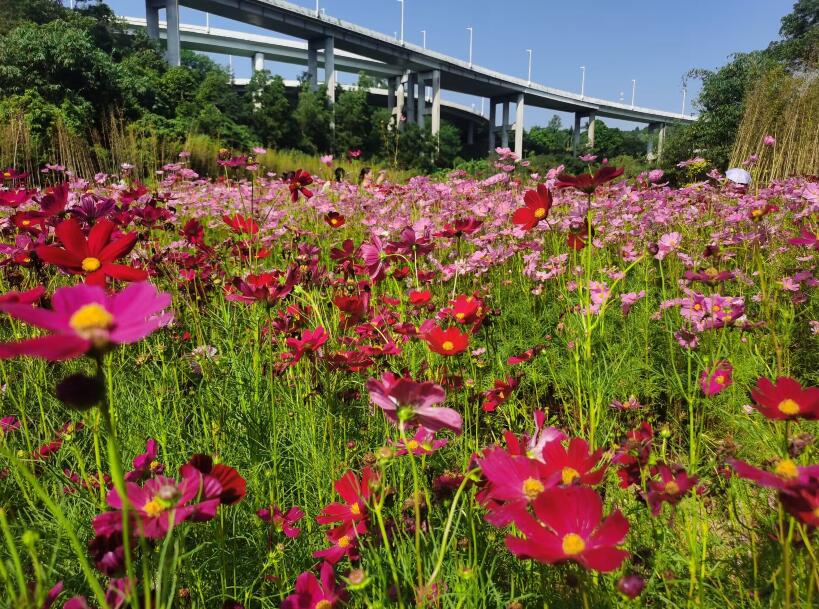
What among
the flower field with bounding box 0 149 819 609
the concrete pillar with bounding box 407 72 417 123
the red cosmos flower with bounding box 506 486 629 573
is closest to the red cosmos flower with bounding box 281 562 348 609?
the flower field with bounding box 0 149 819 609

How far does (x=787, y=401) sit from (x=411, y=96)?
112 ft

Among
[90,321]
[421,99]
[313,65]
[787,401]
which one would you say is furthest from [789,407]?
[421,99]

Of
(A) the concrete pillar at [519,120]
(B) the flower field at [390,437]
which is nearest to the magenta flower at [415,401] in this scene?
(B) the flower field at [390,437]

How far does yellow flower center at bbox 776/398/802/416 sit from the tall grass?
4.72 m

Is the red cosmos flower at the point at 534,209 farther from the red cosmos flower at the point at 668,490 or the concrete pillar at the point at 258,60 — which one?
the concrete pillar at the point at 258,60

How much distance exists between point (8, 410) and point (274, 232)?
4.61 feet

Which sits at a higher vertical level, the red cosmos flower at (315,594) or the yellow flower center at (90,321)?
the yellow flower center at (90,321)

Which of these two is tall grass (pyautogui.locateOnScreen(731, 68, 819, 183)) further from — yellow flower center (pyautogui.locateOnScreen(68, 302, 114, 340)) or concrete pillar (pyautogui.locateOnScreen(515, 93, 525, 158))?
concrete pillar (pyautogui.locateOnScreen(515, 93, 525, 158))

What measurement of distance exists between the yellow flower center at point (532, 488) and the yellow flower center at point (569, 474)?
0.04 m

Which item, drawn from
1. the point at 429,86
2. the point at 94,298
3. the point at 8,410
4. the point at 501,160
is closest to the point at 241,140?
the point at 501,160

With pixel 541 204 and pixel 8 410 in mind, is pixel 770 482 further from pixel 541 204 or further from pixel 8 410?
pixel 8 410

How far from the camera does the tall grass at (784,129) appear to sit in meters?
4.95

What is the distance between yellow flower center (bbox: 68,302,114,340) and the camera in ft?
1.19

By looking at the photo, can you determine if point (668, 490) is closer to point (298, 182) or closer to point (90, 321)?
point (90, 321)
